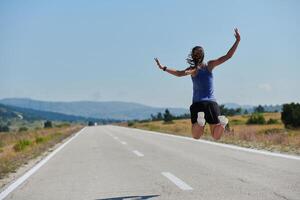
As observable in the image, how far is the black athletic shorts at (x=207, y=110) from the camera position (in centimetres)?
749

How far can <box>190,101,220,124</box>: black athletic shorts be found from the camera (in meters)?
7.49

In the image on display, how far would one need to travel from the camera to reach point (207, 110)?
7.52 meters

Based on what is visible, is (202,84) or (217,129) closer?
(202,84)

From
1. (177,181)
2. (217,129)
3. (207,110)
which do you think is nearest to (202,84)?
(207,110)

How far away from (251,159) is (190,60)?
213 inches

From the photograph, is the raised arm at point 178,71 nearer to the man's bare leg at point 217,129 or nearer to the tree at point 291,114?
the man's bare leg at point 217,129

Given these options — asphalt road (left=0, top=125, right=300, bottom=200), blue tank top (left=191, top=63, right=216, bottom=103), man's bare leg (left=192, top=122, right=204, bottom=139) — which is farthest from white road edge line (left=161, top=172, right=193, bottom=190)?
blue tank top (left=191, top=63, right=216, bottom=103)

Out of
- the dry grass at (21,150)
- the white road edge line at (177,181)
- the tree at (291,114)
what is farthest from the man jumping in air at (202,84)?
the tree at (291,114)

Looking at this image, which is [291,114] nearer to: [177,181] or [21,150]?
[21,150]

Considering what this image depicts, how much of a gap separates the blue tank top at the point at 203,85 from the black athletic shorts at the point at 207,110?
71mm

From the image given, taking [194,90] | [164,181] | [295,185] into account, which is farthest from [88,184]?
[295,185]

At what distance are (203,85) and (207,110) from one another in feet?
1.27

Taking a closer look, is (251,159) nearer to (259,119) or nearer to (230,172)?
(230,172)

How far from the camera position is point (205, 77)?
7430 millimetres
